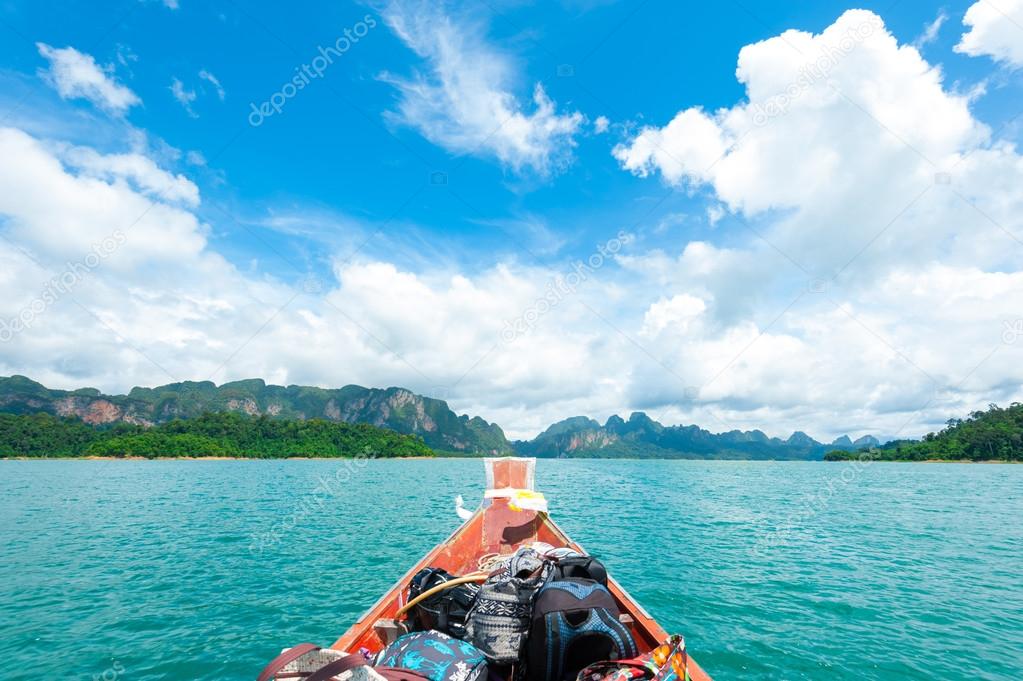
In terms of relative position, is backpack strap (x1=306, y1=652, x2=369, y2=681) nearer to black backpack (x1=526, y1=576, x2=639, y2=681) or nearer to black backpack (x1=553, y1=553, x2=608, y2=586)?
black backpack (x1=526, y1=576, x2=639, y2=681)

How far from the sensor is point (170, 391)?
7736 inches

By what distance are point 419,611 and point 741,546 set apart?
1572 centimetres

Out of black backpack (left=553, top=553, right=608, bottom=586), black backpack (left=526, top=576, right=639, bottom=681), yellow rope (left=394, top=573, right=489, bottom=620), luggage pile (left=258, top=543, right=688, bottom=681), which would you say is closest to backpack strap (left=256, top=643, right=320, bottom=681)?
luggage pile (left=258, top=543, right=688, bottom=681)

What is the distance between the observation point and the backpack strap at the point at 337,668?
2.22m

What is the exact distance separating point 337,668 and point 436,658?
41.2 inches

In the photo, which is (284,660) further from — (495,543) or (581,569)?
(495,543)

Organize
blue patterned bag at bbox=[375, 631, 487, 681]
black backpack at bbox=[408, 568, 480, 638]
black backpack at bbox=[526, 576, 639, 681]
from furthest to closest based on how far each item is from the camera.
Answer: black backpack at bbox=[408, 568, 480, 638] → black backpack at bbox=[526, 576, 639, 681] → blue patterned bag at bbox=[375, 631, 487, 681]

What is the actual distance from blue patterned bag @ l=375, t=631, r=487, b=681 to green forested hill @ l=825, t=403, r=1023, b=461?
434 ft

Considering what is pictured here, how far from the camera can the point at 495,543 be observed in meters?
10.5

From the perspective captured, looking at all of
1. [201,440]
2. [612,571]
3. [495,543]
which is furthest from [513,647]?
[201,440]

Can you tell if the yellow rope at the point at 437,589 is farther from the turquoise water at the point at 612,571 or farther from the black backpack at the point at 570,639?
the turquoise water at the point at 612,571

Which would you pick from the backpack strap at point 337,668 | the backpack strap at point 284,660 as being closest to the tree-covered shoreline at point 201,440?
the backpack strap at point 284,660

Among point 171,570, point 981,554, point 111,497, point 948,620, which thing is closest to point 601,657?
point 948,620

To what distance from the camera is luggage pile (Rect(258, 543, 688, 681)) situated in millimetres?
A: 2713
